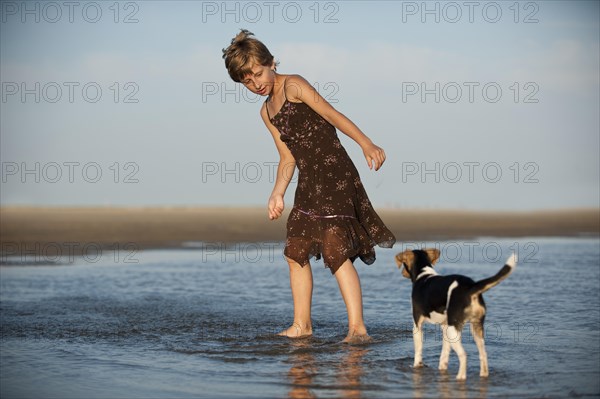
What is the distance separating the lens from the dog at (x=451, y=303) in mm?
4789

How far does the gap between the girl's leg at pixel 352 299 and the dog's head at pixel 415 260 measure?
0.73 m

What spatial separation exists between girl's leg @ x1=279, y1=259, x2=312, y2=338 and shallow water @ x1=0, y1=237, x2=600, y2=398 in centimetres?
15

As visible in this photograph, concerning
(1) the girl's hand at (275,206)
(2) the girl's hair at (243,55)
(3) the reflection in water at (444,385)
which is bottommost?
(3) the reflection in water at (444,385)

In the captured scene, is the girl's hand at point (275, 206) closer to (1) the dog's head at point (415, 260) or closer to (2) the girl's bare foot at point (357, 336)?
(2) the girl's bare foot at point (357, 336)

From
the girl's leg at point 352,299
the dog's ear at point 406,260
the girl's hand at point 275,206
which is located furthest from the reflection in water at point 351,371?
the girl's hand at point 275,206

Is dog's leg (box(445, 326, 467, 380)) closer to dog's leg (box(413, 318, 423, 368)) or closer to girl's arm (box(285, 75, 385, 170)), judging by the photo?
dog's leg (box(413, 318, 423, 368))

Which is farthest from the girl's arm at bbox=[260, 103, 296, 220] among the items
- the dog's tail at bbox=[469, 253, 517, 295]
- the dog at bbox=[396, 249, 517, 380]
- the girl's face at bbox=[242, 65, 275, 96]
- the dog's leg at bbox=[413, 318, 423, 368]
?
the dog's tail at bbox=[469, 253, 517, 295]

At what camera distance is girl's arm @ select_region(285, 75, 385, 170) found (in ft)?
19.5

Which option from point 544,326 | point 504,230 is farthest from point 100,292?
point 504,230

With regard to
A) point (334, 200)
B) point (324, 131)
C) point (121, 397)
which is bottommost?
point (121, 397)

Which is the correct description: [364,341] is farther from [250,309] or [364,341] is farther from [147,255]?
[147,255]

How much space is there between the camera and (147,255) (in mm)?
15320

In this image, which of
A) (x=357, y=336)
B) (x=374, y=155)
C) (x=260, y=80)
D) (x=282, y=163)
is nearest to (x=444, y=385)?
(x=357, y=336)

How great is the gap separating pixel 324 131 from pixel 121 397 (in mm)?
2731
